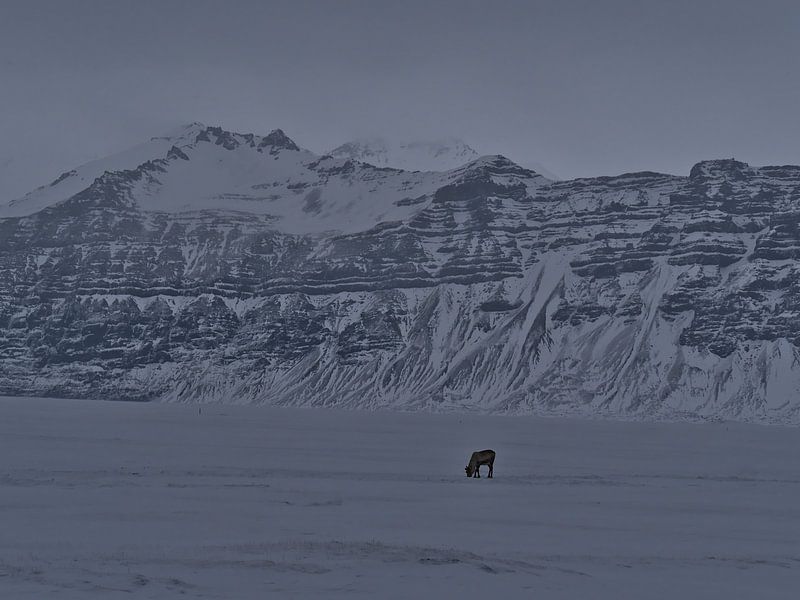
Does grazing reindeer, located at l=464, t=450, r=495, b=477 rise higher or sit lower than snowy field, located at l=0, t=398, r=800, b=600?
higher

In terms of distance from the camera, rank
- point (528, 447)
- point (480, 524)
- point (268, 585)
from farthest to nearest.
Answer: point (528, 447) → point (480, 524) → point (268, 585)

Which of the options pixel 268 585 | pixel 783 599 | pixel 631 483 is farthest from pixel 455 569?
pixel 631 483

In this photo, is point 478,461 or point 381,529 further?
point 478,461

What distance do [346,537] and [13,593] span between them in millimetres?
13506

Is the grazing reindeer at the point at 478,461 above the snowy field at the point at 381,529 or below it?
above

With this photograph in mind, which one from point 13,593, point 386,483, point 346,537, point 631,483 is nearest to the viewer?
point 13,593

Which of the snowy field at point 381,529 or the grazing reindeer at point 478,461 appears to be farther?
the grazing reindeer at point 478,461

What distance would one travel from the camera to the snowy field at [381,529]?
99.7 feet

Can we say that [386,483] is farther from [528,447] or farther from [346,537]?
[528,447]

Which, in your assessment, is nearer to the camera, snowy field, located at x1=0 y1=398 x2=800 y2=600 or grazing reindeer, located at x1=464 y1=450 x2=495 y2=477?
snowy field, located at x1=0 y1=398 x2=800 y2=600

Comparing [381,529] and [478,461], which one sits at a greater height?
[478,461]

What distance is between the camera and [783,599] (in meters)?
29.9

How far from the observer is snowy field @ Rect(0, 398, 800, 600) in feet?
99.7

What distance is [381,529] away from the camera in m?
40.6
